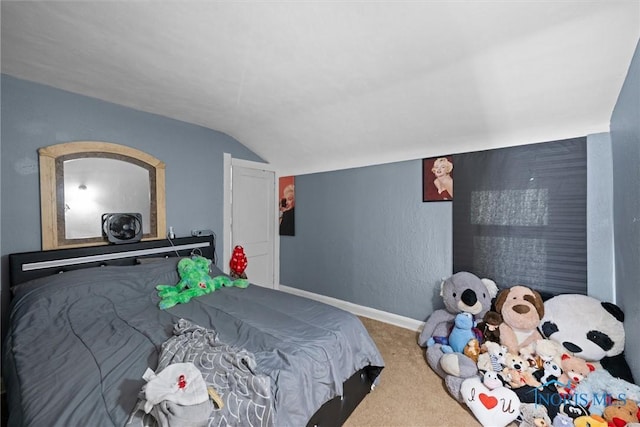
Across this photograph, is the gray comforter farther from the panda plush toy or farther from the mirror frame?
the panda plush toy

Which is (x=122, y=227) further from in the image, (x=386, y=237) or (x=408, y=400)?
(x=408, y=400)

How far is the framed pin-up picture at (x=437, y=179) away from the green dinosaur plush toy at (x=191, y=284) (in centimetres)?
204

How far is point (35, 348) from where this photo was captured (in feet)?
4.52

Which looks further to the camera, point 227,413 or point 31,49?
point 31,49

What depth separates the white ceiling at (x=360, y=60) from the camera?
131 cm

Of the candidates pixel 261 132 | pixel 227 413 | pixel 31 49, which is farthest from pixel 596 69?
pixel 31 49

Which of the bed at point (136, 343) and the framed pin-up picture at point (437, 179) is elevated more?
the framed pin-up picture at point (437, 179)

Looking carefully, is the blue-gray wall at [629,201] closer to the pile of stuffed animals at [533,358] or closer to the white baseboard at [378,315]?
the pile of stuffed animals at [533,358]

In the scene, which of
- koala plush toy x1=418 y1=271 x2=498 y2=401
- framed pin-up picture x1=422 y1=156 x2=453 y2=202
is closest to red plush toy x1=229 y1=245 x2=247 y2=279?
koala plush toy x1=418 y1=271 x2=498 y2=401

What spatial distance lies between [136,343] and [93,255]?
4.30 ft

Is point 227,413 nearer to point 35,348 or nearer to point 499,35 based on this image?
point 35,348

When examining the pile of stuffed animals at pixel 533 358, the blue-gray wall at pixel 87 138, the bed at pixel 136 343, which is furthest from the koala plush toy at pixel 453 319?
the blue-gray wall at pixel 87 138

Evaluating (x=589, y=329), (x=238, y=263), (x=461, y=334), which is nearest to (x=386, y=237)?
(x=461, y=334)

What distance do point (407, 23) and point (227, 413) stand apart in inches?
78.1
